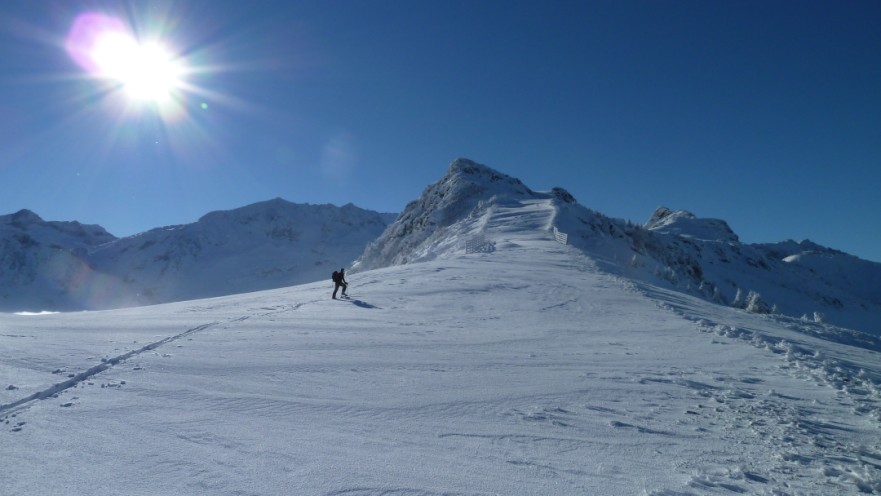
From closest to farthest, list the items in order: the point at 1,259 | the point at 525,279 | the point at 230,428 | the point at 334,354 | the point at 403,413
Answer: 1. the point at 230,428
2. the point at 403,413
3. the point at 334,354
4. the point at 525,279
5. the point at 1,259

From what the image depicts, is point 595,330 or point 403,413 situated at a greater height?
point 595,330

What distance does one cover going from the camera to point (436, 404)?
18.6ft

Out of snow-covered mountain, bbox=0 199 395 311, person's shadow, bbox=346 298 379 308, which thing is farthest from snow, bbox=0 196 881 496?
snow-covered mountain, bbox=0 199 395 311

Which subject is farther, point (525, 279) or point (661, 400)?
point (525, 279)

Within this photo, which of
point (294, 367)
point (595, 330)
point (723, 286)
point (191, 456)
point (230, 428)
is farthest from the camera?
point (723, 286)

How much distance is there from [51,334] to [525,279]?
40.4 ft

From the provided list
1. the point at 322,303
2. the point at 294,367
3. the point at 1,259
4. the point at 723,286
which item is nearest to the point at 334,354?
the point at 294,367

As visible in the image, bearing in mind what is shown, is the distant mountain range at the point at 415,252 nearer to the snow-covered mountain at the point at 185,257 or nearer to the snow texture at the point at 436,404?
the snow-covered mountain at the point at 185,257

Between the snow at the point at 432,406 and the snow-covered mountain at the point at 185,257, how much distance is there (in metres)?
108

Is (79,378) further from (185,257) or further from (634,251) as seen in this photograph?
(185,257)

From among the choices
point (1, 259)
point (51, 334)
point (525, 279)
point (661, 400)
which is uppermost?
point (525, 279)

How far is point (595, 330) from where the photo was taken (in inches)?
389

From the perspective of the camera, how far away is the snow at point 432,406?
4043 mm

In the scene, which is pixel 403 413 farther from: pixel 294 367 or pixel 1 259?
pixel 1 259
